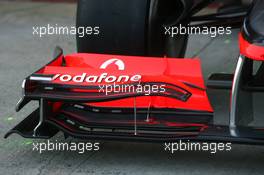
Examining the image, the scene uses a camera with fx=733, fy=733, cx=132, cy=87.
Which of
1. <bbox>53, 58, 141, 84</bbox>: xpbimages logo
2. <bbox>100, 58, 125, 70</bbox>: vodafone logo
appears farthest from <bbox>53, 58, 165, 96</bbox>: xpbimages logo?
<bbox>100, 58, 125, 70</bbox>: vodafone logo

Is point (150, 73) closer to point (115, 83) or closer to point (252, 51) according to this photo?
point (115, 83)

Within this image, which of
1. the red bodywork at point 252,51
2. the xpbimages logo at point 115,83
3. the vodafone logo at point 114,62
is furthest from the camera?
the vodafone logo at point 114,62

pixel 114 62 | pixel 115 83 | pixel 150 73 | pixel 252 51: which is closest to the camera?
pixel 252 51

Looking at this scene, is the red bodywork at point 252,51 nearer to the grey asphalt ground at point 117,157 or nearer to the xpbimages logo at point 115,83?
the xpbimages logo at point 115,83

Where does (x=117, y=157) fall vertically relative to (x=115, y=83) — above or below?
below

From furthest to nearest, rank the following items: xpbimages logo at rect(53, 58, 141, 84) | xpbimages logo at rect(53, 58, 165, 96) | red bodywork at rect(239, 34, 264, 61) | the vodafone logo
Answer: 1. the vodafone logo
2. xpbimages logo at rect(53, 58, 141, 84)
3. xpbimages logo at rect(53, 58, 165, 96)
4. red bodywork at rect(239, 34, 264, 61)

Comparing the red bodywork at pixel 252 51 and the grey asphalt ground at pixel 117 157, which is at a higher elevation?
the red bodywork at pixel 252 51

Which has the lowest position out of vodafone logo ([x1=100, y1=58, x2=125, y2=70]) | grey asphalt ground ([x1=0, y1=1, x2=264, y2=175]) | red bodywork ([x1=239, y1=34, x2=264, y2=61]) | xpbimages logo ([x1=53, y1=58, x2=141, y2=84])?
grey asphalt ground ([x1=0, y1=1, x2=264, y2=175])

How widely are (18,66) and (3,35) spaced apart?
117 centimetres

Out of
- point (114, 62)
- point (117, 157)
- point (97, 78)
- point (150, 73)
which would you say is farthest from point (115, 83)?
point (117, 157)

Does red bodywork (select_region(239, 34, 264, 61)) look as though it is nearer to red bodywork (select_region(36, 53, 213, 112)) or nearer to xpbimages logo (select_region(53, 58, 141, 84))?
red bodywork (select_region(36, 53, 213, 112))

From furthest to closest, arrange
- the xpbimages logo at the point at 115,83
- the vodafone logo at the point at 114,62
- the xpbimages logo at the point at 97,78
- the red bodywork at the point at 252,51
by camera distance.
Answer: the vodafone logo at the point at 114,62
the xpbimages logo at the point at 97,78
the xpbimages logo at the point at 115,83
the red bodywork at the point at 252,51

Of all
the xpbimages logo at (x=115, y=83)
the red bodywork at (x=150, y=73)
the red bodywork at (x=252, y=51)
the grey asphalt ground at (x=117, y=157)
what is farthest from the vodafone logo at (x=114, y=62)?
the red bodywork at (x=252, y=51)

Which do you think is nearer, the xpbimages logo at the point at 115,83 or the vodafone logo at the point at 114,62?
the xpbimages logo at the point at 115,83
